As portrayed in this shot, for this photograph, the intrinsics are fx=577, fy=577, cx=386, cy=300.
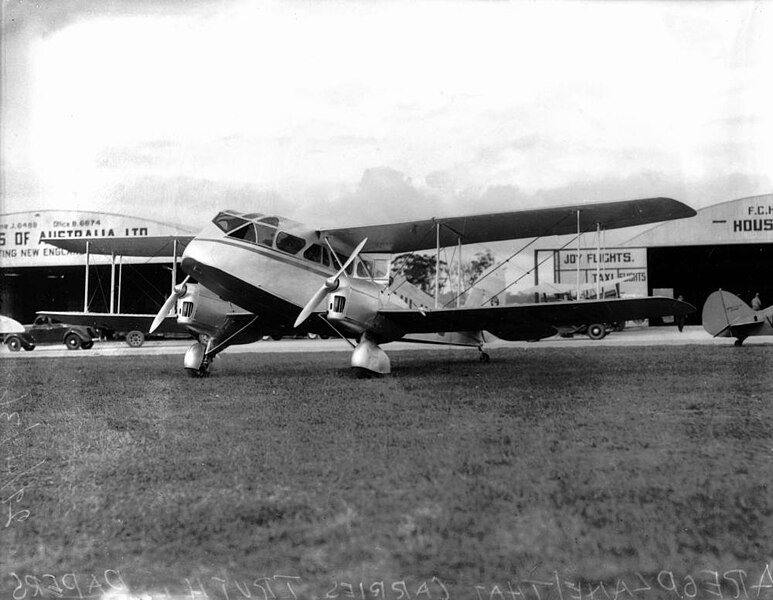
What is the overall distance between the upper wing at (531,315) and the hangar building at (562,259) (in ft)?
2.09

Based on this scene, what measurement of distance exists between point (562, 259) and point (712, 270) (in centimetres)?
571

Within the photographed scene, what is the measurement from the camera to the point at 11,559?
4094 mm

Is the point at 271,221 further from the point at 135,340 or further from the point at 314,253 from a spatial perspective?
the point at 135,340

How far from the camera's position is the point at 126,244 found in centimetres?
895

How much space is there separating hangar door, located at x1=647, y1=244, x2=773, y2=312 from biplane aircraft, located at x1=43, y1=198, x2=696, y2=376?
17.0 ft

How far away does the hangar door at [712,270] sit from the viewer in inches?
526

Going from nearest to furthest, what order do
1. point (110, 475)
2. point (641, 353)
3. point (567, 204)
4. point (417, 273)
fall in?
point (110, 475), point (567, 204), point (641, 353), point (417, 273)

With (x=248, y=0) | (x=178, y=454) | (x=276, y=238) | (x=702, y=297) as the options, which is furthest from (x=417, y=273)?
(x=702, y=297)

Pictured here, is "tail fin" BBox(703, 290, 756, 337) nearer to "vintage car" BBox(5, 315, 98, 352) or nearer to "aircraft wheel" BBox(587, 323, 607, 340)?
"aircraft wheel" BBox(587, 323, 607, 340)

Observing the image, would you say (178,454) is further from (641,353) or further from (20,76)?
(641,353)

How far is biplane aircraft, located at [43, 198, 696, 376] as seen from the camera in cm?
823

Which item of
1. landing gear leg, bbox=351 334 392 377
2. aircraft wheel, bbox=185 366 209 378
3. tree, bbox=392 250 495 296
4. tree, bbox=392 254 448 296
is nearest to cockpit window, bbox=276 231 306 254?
landing gear leg, bbox=351 334 392 377

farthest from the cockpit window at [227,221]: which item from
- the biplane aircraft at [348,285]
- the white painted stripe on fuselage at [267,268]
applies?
the white painted stripe on fuselage at [267,268]

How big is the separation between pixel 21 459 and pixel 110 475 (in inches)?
35.9
